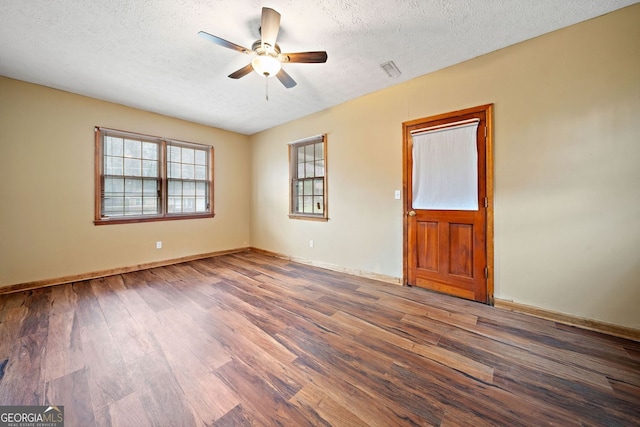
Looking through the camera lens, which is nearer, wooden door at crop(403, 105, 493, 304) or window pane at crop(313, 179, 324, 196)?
wooden door at crop(403, 105, 493, 304)

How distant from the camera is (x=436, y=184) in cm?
288

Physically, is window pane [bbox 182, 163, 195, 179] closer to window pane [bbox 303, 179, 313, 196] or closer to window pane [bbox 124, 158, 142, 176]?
window pane [bbox 124, 158, 142, 176]

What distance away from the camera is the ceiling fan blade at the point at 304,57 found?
2056mm

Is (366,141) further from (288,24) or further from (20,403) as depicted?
(20,403)

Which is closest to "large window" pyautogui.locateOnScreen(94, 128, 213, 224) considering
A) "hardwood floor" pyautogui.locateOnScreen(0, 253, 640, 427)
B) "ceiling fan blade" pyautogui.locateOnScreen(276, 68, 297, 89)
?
"hardwood floor" pyautogui.locateOnScreen(0, 253, 640, 427)

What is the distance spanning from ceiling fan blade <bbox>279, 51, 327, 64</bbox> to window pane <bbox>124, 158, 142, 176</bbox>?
339 centimetres

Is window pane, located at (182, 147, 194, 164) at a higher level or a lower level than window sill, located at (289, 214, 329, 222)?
higher

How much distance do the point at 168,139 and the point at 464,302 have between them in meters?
5.31

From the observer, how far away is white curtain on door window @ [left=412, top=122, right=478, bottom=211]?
2654 millimetres

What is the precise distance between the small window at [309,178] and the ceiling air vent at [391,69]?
141 cm

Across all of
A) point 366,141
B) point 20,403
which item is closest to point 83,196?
point 20,403

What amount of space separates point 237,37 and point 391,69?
175cm

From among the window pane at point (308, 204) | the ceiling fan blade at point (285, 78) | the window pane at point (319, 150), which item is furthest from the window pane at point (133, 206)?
the ceiling fan blade at point (285, 78)

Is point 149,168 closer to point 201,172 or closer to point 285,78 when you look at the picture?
point 201,172
